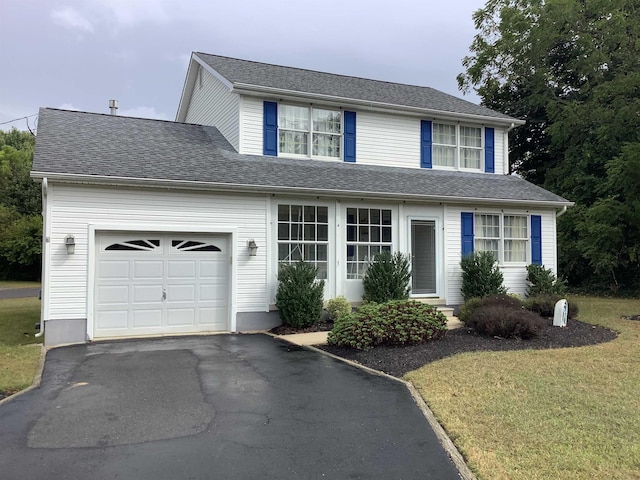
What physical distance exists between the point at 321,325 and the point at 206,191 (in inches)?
155

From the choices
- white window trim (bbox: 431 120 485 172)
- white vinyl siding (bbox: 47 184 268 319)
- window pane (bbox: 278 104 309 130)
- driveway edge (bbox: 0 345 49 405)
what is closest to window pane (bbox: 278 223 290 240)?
white vinyl siding (bbox: 47 184 268 319)

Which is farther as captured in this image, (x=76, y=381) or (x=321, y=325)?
(x=321, y=325)

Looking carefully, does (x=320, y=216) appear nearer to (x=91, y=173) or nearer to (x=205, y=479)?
(x=91, y=173)

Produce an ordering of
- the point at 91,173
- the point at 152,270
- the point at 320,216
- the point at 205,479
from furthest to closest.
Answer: the point at 320,216, the point at 152,270, the point at 91,173, the point at 205,479

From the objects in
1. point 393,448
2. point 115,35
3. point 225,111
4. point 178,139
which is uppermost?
point 115,35

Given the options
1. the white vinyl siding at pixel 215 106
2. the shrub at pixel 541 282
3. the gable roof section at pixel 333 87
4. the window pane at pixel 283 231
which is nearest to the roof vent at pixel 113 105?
the white vinyl siding at pixel 215 106

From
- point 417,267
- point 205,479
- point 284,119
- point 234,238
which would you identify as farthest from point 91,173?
point 417,267

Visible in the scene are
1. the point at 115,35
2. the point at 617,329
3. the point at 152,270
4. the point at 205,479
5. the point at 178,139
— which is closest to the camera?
the point at 205,479

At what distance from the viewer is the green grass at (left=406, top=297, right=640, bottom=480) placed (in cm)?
410

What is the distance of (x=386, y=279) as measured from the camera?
11.7m

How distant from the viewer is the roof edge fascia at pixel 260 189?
9344 millimetres

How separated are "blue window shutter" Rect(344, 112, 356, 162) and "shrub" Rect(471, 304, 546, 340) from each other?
5820mm

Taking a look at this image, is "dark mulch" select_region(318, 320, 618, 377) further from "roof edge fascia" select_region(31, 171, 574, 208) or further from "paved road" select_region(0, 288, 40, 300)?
"paved road" select_region(0, 288, 40, 300)

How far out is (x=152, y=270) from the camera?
10.3 meters
